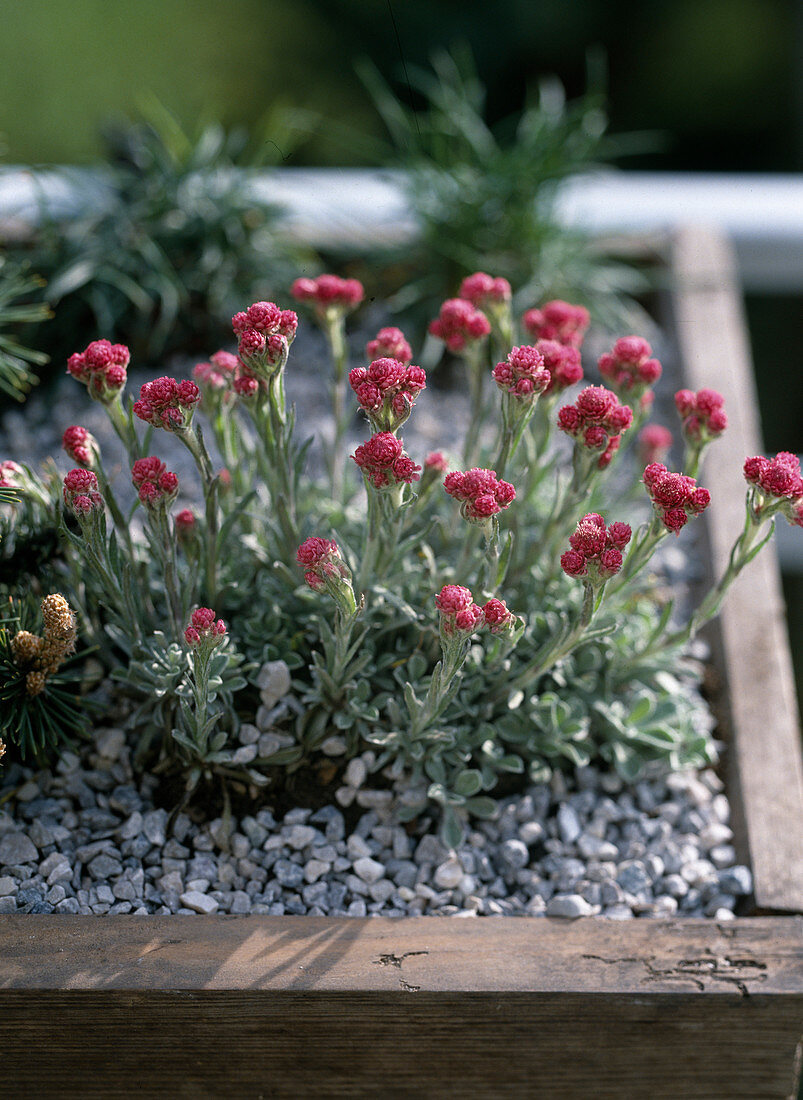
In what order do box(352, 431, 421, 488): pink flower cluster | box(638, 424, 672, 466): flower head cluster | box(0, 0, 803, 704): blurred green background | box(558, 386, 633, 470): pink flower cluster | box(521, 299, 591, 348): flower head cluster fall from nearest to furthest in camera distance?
1. box(352, 431, 421, 488): pink flower cluster
2. box(558, 386, 633, 470): pink flower cluster
3. box(521, 299, 591, 348): flower head cluster
4. box(638, 424, 672, 466): flower head cluster
5. box(0, 0, 803, 704): blurred green background

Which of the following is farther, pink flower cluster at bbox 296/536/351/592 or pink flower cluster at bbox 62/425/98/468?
pink flower cluster at bbox 62/425/98/468

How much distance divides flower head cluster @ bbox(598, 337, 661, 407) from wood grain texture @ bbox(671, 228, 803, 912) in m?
0.45

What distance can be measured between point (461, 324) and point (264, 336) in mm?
293

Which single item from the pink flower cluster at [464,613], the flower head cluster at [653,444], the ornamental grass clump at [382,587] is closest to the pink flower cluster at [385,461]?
the ornamental grass clump at [382,587]

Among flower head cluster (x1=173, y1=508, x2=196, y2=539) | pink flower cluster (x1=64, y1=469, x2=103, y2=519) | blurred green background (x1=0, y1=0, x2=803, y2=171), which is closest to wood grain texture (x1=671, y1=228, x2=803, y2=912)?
flower head cluster (x1=173, y1=508, x2=196, y2=539)

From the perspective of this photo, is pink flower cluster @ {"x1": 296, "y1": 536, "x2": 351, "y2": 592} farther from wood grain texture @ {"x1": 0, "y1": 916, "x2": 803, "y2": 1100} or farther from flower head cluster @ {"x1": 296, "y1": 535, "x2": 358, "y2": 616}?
wood grain texture @ {"x1": 0, "y1": 916, "x2": 803, "y2": 1100}

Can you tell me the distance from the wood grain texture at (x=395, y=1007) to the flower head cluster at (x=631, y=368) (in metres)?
0.63

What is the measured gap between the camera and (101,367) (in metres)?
1.12

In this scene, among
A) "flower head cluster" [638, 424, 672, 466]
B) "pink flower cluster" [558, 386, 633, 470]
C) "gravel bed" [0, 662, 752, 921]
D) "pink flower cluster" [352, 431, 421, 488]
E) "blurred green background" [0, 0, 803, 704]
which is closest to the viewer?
"pink flower cluster" [352, 431, 421, 488]

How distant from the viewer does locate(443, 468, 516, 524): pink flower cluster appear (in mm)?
1029

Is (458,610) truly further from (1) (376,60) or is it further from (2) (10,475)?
(1) (376,60)

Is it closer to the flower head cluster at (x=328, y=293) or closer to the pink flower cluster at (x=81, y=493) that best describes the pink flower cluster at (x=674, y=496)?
the flower head cluster at (x=328, y=293)

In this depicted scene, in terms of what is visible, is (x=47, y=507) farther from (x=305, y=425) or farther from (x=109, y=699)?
(x=305, y=425)

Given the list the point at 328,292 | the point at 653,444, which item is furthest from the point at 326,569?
the point at 653,444
